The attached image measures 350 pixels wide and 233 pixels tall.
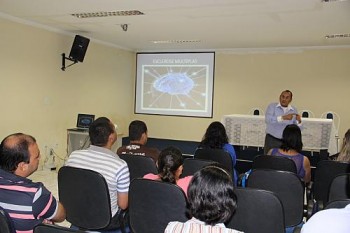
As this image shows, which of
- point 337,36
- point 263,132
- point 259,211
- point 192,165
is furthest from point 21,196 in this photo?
point 337,36

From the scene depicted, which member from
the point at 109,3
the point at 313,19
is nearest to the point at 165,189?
the point at 109,3

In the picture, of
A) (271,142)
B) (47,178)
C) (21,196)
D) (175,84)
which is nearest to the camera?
(21,196)

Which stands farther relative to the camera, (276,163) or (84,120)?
(84,120)

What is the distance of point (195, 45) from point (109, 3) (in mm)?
3297

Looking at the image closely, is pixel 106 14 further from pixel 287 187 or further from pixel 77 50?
pixel 287 187

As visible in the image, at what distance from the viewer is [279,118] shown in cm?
460

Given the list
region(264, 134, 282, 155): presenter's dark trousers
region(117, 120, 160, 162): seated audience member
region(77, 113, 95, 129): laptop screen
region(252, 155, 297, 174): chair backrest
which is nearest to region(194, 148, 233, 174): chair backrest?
region(252, 155, 297, 174): chair backrest

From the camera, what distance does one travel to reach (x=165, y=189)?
1.80m

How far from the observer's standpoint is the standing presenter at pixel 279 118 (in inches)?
182

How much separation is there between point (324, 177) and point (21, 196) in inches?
95.2

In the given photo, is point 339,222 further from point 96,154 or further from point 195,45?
point 195,45

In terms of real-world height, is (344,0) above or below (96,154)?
above

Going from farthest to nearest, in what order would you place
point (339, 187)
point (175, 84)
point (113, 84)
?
point (175, 84)
point (113, 84)
point (339, 187)

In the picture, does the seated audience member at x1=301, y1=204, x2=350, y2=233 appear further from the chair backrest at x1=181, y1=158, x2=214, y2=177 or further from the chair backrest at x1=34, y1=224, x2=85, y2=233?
the chair backrest at x1=181, y1=158, x2=214, y2=177
